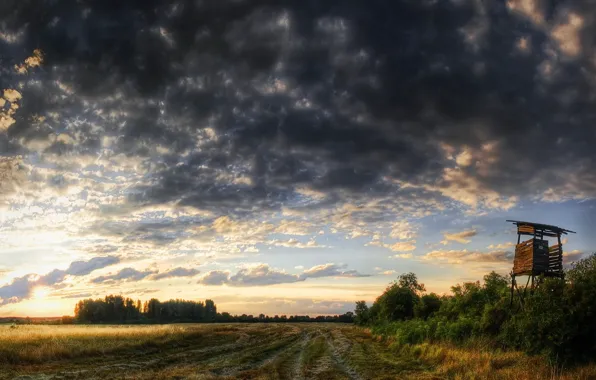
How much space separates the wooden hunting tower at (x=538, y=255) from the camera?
2952cm

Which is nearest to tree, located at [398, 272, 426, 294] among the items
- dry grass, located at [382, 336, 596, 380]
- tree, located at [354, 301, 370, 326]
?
tree, located at [354, 301, 370, 326]

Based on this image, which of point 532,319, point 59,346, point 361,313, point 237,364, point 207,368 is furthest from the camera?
point 361,313

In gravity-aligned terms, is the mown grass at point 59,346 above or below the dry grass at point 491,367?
below

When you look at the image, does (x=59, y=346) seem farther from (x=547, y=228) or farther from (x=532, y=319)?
(x=547, y=228)

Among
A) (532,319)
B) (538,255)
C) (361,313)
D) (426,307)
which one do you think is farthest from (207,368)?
(361,313)

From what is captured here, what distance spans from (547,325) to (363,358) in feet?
44.5

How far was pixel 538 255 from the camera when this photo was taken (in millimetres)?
29750

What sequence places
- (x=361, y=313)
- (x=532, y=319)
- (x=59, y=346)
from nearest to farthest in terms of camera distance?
1. (x=532, y=319)
2. (x=59, y=346)
3. (x=361, y=313)

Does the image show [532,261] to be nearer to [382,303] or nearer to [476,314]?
[476,314]

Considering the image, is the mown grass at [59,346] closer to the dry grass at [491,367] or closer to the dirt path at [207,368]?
the dirt path at [207,368]

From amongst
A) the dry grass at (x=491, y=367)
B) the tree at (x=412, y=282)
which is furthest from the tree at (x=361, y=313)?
the dry grass at (x=491, y=367)

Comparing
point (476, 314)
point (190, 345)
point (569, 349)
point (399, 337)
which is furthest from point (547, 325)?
point (190, 345)

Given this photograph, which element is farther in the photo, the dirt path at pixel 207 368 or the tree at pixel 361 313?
the tree at pixel 361 313

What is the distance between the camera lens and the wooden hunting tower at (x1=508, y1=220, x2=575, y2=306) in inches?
1162
